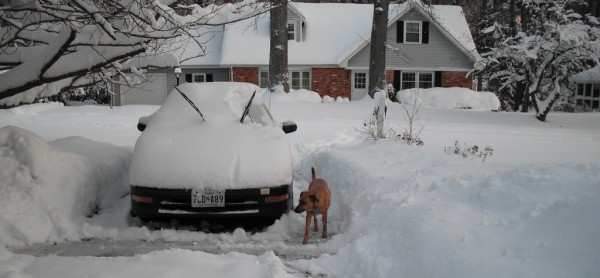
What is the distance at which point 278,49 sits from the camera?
19.8m

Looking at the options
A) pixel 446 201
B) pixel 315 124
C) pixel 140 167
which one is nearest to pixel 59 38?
pixel 140 167

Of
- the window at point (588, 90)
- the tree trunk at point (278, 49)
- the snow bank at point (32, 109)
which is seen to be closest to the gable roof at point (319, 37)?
the tree trunk at point (278, 49)

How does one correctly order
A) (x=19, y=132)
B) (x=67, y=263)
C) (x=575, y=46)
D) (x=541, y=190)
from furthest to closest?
1. (x=575, y=46)
2. (x=19, y=132)
3. (x=541, y=190)
4. (x=67, y=263)

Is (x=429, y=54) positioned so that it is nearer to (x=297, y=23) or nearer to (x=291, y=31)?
(x=297, y=23)

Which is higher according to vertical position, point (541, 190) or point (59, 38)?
point (59, 38)

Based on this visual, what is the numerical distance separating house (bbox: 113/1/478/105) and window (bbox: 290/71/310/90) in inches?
0.9

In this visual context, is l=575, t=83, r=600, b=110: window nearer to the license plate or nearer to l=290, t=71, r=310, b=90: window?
l=290, t=71, r=310, b=90: window

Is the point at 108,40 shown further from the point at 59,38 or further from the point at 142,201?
the point at 142,201

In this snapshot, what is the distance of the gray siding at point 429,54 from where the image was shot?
30.1 m

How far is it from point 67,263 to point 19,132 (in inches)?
101

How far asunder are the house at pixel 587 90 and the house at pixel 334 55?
8815mm

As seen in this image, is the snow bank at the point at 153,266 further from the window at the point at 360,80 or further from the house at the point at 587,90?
the house at the point at 587,90

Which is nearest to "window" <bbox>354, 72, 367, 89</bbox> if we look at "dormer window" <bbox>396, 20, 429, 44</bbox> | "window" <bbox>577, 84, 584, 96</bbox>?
"dormer window" <bbox>396, 20, 429, 44</bbox>

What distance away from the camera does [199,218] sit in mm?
5109
